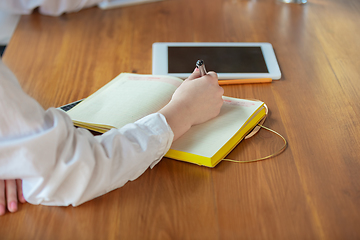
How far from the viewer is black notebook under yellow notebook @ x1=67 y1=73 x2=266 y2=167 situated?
711mm

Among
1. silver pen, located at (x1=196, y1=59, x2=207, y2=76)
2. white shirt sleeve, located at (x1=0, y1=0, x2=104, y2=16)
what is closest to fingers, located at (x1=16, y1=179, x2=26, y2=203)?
silver pen, located at (x1=196, y1=59, x2=207, y2=76)

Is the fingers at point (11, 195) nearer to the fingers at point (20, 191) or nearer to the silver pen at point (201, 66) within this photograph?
the fingers at point (20, 191)

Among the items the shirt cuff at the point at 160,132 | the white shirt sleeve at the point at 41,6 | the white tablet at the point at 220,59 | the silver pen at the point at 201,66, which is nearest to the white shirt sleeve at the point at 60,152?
the shirt cuff at the point at 160,132

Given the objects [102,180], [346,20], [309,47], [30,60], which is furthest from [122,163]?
[346,20]

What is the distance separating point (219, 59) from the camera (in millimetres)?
1068

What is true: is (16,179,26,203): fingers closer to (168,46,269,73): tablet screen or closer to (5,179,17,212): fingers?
(5,179,17,212): fingers

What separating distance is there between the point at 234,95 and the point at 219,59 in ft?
0.61

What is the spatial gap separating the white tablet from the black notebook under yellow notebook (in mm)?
110

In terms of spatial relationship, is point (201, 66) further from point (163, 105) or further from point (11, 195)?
point (11, 195)

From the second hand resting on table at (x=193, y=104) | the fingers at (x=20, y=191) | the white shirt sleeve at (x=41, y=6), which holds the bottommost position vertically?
the fingers at (x=20, y=191)

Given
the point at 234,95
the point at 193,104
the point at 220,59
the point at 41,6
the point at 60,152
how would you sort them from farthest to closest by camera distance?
the point at 41,6 → the point at 220,59 → the point at 234,95 → the point at 193,104 → the point at 60,152

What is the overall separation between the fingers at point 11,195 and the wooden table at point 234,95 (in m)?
0.02

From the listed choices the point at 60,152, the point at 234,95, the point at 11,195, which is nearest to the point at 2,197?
the point at 11,195

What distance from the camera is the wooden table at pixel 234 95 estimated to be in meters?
0.59
